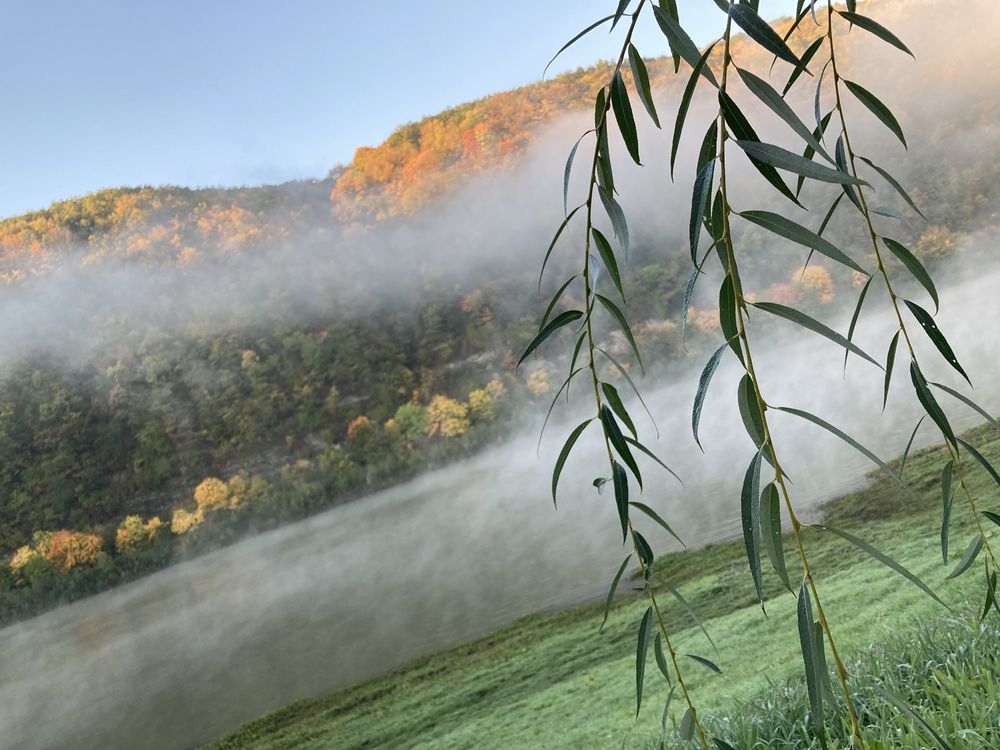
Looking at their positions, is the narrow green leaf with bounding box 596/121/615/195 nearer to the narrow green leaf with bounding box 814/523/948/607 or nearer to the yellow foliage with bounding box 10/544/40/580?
the narrow green leaf with bounding box 814/523/948/607

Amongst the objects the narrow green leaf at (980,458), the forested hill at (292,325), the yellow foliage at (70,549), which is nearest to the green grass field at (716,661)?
the narrow green leaf at (980,458)

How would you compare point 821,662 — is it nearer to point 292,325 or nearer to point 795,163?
point 795,163

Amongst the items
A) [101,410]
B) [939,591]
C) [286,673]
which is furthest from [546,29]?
[939,591]

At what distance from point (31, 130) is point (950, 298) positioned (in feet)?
37.6

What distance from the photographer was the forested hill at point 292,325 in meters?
10.0

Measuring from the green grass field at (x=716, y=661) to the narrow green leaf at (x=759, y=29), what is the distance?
57 cm

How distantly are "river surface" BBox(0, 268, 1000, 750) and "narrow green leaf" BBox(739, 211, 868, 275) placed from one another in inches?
224

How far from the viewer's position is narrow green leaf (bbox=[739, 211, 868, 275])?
0.90 ft

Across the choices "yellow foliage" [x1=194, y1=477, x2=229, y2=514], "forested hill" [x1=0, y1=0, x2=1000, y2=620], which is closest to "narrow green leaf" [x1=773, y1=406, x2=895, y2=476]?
"forested hill" [x1=0, y1=0, x2=1000, y2=620]

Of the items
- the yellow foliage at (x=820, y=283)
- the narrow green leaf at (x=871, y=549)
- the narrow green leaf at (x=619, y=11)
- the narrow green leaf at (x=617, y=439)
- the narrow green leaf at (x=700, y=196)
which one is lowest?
the yellow foliage at (x=820, y=283)

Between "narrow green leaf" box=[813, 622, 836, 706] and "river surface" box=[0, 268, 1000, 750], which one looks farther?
"river surface" box=[0, 268, 1000, 750]

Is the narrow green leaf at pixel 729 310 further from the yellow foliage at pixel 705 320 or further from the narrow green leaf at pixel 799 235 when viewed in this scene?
the yellow foliage at pixel 705 320

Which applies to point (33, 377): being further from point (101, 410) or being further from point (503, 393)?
point (503, 393)

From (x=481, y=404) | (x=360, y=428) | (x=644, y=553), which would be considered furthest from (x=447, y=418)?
(x=644, y=553)
